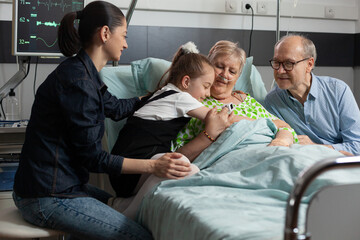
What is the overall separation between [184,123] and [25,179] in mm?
721

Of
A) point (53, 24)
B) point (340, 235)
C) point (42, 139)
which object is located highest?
point (53, 24)

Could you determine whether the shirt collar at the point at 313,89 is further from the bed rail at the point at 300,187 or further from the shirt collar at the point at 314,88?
the bed rail at the point at 300,187

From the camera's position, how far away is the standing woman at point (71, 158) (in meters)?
1.50

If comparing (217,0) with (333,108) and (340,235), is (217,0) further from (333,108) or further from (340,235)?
(340,235)

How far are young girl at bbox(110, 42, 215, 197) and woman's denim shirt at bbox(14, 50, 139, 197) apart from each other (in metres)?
0.33

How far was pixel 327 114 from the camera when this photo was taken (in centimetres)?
241

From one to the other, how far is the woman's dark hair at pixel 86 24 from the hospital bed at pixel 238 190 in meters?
0.58

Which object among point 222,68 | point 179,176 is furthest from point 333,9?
point 179,176

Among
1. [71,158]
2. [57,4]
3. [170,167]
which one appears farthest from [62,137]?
[57,4]

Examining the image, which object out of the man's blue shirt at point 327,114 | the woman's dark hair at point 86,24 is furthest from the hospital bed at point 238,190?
the woman's dark hair at point 86,24

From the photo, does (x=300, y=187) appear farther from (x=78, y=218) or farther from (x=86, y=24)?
(x=86, y=24)

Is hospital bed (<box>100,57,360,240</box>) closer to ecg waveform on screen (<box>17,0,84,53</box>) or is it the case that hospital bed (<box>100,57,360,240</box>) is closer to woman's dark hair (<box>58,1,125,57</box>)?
woman's dark hair (<box>58,1,125,57</box>)

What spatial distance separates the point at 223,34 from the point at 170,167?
1.91m

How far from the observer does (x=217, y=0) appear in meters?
3.32
